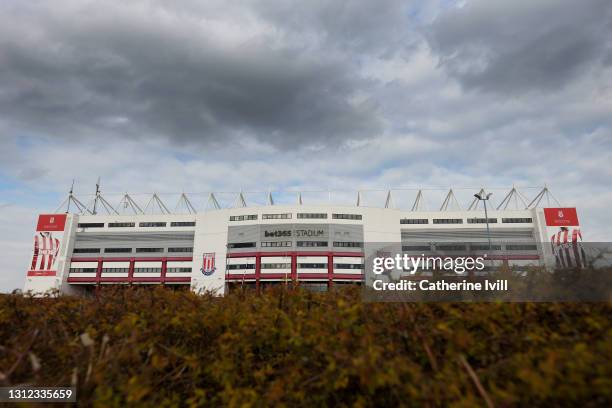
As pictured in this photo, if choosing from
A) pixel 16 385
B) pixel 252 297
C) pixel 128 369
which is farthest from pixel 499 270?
pixel 16 385

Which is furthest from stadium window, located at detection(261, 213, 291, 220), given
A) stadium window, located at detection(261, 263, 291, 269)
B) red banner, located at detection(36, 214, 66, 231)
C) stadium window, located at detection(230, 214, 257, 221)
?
red banner, located at detection(36, 214, 66, 231)

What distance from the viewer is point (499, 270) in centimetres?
433

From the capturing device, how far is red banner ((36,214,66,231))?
6481cm

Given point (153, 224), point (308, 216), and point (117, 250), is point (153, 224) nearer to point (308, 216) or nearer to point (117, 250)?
point (117, 250)

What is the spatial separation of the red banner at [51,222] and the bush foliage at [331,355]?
242 ft

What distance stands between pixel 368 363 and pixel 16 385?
3.41m

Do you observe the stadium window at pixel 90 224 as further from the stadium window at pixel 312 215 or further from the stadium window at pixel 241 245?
the stadium window at pixel 312 215

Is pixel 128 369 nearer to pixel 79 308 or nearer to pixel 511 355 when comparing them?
pixel 79 308

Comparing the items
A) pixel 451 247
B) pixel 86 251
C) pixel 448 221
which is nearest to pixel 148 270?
pixel 86 251

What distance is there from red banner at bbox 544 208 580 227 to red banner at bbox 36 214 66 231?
87152 mm

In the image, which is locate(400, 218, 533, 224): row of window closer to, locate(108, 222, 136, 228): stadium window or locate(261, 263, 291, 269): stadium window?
locate(261, 263, 291, 269): stadium window

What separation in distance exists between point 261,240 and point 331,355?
56.7m

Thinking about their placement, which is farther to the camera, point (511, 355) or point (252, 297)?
point (252, 297)

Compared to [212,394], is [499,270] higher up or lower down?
higher up
